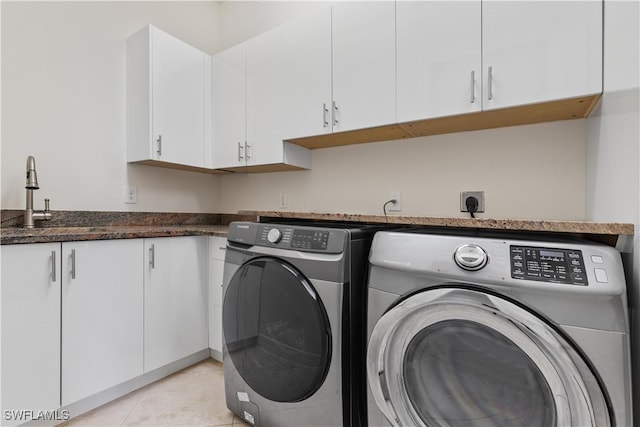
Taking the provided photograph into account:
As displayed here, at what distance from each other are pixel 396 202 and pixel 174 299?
1472mm

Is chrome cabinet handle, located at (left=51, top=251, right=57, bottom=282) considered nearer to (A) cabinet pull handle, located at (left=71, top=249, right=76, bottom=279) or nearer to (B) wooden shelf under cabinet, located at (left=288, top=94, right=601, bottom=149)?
(A) cabinet pull handle, located at (left=71, top=249, right=76, bottom=279)

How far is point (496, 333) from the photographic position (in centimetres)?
84

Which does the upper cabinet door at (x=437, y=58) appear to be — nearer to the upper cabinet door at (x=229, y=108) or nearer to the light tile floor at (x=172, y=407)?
the upper cabinet door at (x=229, y=108)

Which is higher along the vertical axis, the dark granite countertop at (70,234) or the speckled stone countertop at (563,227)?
the speckled stone countertop at (563,227)

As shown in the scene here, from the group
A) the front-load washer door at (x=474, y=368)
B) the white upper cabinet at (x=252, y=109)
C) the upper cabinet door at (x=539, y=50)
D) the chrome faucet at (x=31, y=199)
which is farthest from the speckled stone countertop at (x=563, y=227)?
the chrome faucet at (x=31, y=199)

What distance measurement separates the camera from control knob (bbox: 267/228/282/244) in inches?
50.3

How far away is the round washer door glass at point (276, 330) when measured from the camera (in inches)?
45.3

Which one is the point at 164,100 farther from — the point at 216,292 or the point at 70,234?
the point at 216,292

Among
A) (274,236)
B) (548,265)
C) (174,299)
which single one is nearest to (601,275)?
(548,265)

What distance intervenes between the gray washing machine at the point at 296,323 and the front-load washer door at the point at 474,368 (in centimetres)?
15

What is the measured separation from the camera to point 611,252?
2.44 ft

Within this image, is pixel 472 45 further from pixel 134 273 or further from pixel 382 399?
pixel 134 273

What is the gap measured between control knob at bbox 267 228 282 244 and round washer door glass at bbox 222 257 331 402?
7 cm

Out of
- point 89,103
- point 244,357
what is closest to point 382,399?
point 244,357
